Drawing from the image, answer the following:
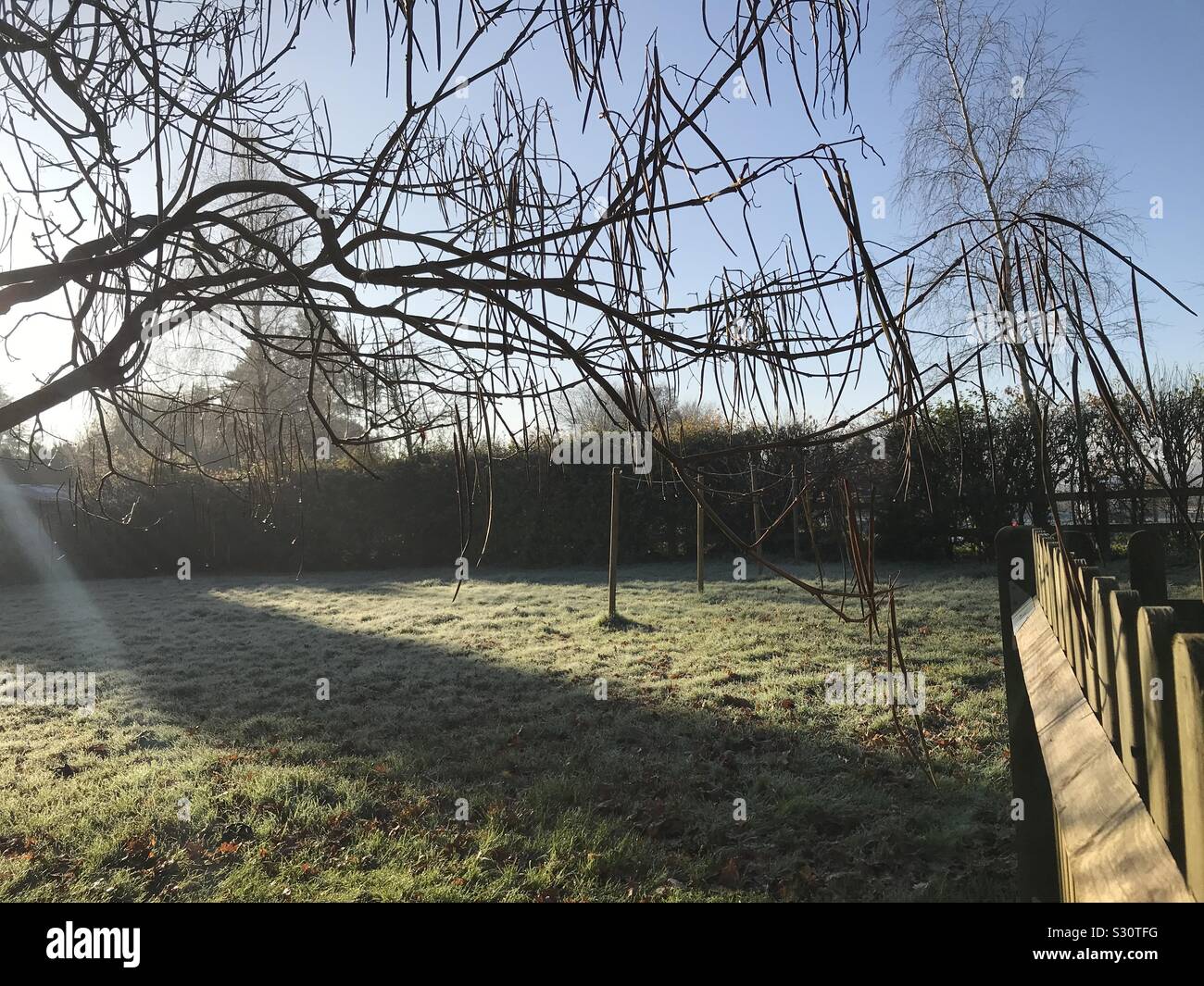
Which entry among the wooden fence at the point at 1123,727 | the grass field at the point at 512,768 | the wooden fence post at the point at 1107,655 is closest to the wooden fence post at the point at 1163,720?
the wooden fence at the point at 1123,727

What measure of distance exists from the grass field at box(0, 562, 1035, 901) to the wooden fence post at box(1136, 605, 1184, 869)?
205cm

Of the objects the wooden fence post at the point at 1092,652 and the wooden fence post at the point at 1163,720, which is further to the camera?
the wooden fence post at the point at 1092,652

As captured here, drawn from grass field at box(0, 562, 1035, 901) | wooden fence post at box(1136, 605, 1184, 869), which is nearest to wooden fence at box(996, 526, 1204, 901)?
wooden fence post at box(1136, 605, 1184, 869)

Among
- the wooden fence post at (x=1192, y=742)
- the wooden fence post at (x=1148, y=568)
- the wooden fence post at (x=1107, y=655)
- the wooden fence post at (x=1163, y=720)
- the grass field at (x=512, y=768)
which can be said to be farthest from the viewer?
the grass field at (x=512, y=768)

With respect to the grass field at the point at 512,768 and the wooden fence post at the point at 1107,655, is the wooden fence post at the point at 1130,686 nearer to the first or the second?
the wooden fence post at the point at 1107,655

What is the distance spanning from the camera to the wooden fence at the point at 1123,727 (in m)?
0.79

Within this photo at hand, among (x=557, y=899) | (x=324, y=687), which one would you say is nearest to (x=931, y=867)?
(x=557, y=899)

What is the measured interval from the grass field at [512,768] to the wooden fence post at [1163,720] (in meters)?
2.05

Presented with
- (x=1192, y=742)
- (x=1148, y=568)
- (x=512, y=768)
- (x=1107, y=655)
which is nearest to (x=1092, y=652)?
(x=1107, y=655)

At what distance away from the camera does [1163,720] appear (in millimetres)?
890

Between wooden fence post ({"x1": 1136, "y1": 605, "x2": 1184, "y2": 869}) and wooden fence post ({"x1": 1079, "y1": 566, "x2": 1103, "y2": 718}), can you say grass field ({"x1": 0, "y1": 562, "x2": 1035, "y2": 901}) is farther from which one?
wooden fence post ({"x1": 1136, "y1": 605, "x2": 1184, "y2": 869})

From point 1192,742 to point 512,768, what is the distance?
11.8 ft
